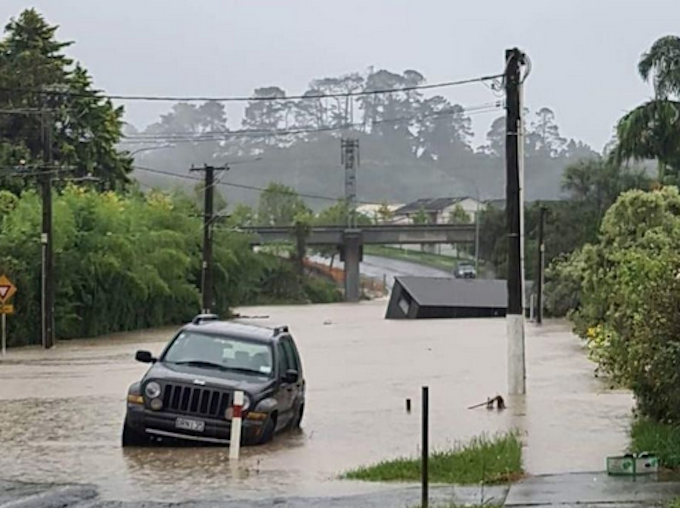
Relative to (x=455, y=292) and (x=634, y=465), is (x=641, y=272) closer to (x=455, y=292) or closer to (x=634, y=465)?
(x=634, y=465)

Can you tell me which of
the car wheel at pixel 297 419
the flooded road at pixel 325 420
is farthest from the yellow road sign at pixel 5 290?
the car wheel at pixel 297 419

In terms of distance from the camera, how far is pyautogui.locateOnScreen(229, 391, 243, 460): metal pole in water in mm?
17297

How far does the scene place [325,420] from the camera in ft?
77.9

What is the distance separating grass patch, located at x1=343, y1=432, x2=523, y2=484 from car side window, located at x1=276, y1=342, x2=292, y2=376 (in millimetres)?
3377

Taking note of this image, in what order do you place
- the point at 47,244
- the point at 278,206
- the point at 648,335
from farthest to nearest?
1. the point at 278,206
2. the point at 47,244
3. the point at 648,335

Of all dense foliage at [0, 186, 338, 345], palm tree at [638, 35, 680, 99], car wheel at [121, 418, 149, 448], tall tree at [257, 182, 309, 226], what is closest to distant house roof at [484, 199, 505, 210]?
tall tree at [257, 182, 309, 226]

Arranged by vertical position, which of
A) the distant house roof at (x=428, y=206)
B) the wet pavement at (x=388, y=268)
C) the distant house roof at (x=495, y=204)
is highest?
the distant house roof at (x=428, y=206)

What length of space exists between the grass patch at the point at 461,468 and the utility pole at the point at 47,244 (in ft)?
102

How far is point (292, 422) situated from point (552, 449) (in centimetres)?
442

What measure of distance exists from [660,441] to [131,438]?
734 centimetres

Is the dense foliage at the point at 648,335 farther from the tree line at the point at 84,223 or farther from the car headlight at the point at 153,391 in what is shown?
the tree line at the point at 84,223

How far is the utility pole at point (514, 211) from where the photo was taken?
84.5 feet

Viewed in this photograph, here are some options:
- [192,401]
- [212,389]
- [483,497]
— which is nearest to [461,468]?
[483,497]

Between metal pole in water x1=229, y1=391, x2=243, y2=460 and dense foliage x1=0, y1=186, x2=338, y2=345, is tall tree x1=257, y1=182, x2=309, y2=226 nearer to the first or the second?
dense foliage x1=0, y1=186, x2=338, y2=345
